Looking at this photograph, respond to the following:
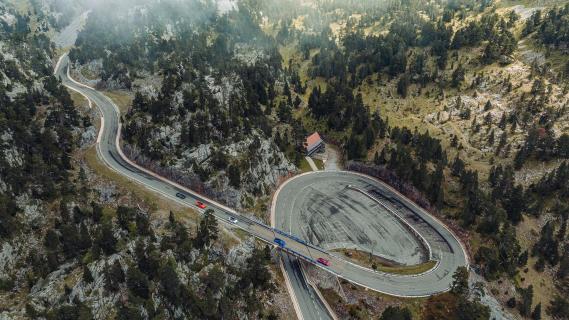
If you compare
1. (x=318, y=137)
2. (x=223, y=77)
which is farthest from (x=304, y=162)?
(x=223, y=77)

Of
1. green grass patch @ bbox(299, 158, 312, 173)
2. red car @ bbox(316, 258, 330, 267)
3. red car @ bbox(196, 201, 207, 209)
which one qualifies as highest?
red car @ bbox(196, 201, 207, 209)

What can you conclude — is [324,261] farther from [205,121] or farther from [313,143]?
[205,121]

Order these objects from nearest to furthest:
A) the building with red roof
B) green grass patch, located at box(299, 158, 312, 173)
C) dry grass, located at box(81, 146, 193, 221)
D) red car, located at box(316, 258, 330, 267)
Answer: red car, located at box(316, 258, 330, 267) < dry grass, located at box(81, 146, 193, 221) < green grass patch, located at box(299, 158, 312, 173) < the building with red roof

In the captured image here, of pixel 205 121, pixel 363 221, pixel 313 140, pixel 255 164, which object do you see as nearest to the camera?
pixel 363 221

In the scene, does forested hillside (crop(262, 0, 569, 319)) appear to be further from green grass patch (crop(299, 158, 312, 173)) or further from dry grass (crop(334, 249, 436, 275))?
green grass patch (crop(299, 158, 312, 173))

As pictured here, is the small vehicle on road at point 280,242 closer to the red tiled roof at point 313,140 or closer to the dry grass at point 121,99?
the red tiled roof at point 313,140

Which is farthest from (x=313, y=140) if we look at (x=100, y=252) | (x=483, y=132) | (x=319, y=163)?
(x=100, y=252)

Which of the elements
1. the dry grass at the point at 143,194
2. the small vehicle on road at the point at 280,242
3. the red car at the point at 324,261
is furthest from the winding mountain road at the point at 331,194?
the dry grass at the point at 143,194

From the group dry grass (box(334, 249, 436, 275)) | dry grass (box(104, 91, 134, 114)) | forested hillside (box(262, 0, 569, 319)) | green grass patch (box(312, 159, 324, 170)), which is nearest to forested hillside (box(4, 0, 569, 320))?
forested hillside (box(262, 0, 569, 319))
